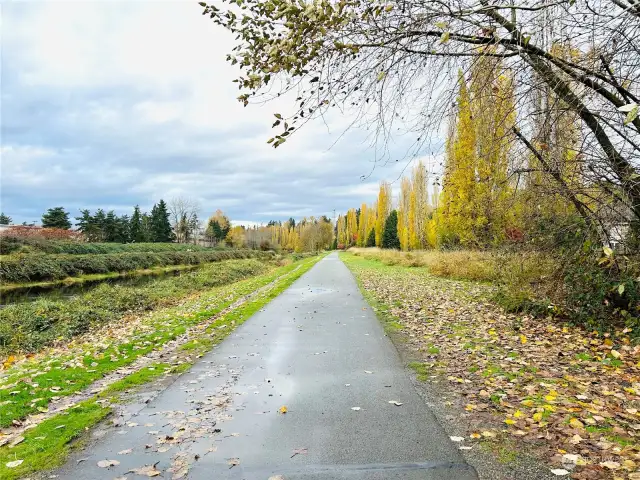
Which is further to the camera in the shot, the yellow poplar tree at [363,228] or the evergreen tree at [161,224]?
the yellow poplar tree at [363,228]

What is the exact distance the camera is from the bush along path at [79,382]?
392 cm

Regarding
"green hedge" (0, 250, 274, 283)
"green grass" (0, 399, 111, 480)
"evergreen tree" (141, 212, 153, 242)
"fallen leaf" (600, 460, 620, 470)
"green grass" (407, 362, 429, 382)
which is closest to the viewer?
"fallen leaf" (600, 460, 620, 470)

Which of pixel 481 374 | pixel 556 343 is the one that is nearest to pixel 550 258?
pixel 556 343

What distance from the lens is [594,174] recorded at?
6457mm

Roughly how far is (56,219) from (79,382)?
55011 millimetres

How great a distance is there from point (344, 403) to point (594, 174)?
207 inches

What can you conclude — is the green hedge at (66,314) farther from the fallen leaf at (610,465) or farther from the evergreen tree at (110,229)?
the evergreen tree at (110,229)

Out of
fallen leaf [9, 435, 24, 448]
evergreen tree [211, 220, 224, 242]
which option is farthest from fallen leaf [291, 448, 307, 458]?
→ evergreen tree [211, 220, 224, 242]

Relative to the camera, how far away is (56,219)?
51969 mm

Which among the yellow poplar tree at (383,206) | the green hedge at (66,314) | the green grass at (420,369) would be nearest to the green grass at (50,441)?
the green grass at (420,369)

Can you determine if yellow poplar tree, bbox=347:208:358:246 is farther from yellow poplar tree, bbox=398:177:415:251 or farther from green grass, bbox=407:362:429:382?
green grass, bbox=407:362:429:382

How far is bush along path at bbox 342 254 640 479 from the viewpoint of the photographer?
3590 mm

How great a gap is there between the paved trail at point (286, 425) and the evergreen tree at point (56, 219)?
54314 mm

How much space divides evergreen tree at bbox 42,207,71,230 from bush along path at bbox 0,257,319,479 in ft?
165
